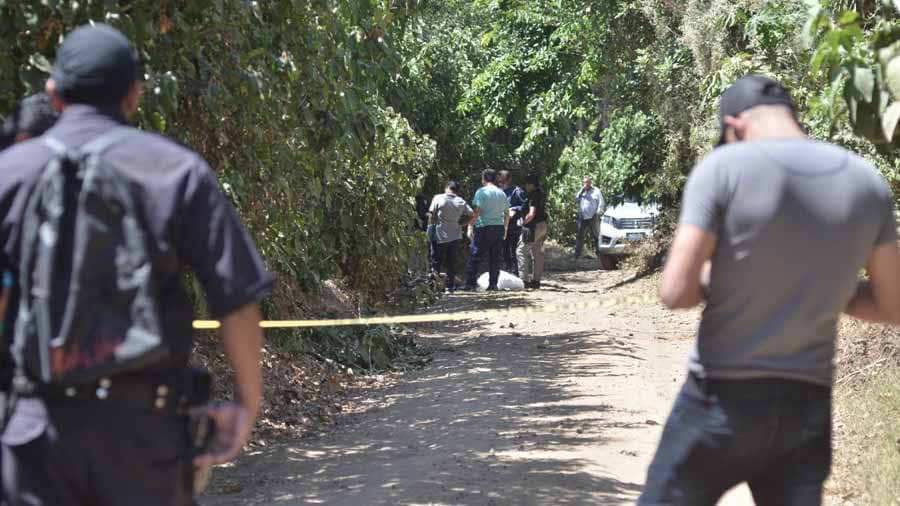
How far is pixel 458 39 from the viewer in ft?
103

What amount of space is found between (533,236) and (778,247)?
1733 centimetres

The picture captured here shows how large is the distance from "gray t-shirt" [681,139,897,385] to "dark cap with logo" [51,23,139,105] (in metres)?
1.49

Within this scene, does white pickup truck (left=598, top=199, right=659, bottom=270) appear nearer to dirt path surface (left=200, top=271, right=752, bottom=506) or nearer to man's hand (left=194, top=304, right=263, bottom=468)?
dirt path surface (left=200, top=271, right=752, bottom=506)

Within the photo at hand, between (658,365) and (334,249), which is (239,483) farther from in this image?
(334,249)

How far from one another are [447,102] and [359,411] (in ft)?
60.5

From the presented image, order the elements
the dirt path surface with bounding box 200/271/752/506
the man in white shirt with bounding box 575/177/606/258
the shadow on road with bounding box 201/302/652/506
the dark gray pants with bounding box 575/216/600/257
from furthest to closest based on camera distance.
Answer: the dark gray pants with bounding box 575/216/600/257, the man in white shirt with bounding box 575/177/606/258, the dirt path surface with bounding box 200/271/752/506, the shadow on road with bounding box 201/302/652/506

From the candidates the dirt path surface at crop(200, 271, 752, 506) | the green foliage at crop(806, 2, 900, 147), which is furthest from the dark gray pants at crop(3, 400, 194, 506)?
the dirt path surface at crop(200, 271, 752, 506)

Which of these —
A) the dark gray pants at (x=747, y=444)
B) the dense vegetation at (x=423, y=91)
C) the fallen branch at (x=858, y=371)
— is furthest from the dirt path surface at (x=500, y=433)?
the dark gray pants at (x=747, y=444)

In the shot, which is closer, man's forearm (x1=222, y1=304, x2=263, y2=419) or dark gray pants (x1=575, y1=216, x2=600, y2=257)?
man's forearm (x1=222, y1=304, x2=263, y2=419)

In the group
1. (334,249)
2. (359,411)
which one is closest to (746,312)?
(359,411)

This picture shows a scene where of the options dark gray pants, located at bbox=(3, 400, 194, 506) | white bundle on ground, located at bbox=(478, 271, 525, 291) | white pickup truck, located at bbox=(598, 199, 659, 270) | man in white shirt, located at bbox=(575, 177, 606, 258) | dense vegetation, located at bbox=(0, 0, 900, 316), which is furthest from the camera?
man in white shirt, located at bbox=(575, 177, 606, 258)

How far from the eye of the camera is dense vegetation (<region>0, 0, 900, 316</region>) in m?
6.49

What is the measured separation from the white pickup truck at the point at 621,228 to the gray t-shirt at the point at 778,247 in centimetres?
2230

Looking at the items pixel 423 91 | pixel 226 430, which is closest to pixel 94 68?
pixel 226 430
